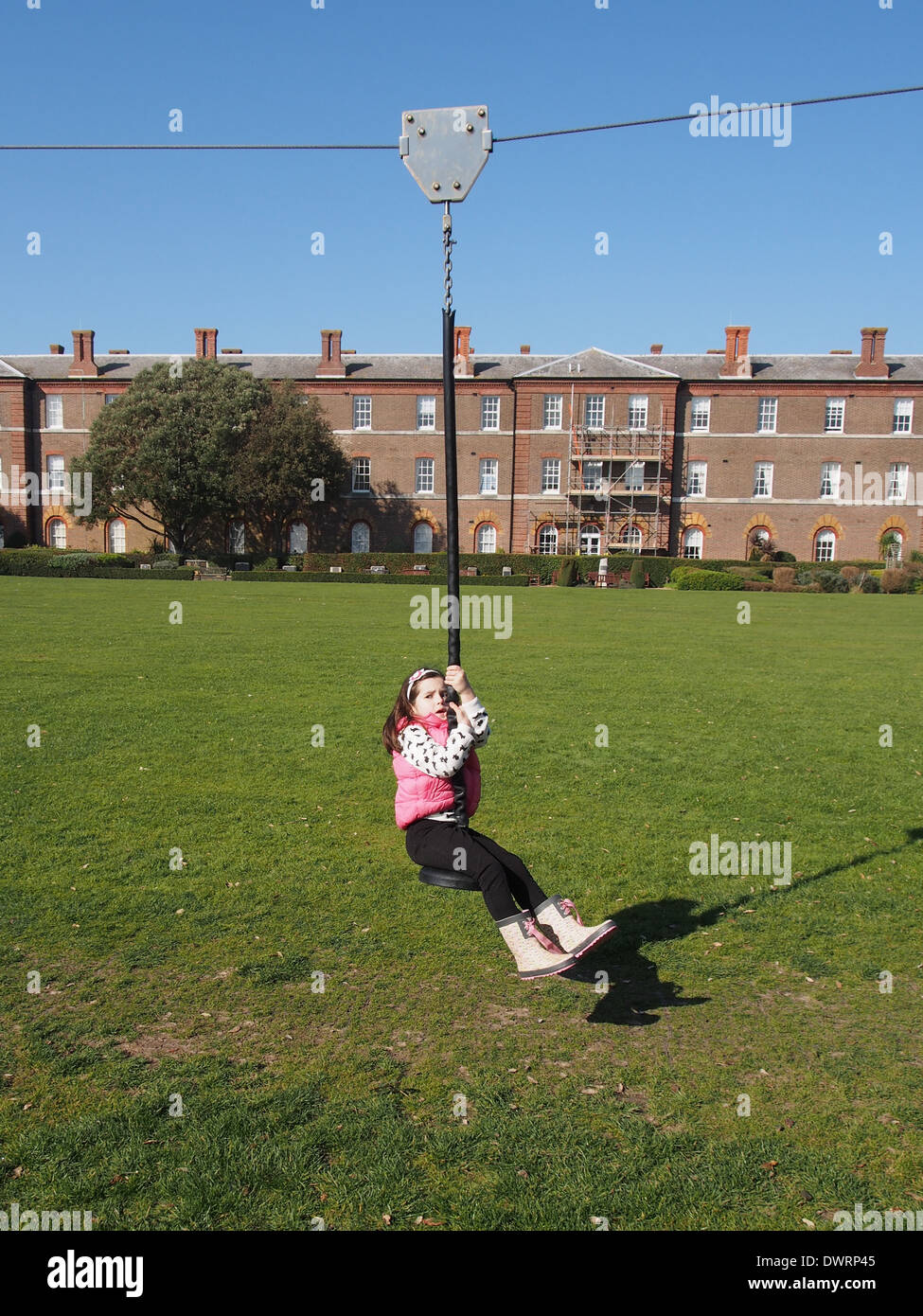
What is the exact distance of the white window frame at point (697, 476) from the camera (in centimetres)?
5669

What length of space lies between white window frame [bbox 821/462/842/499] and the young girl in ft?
185

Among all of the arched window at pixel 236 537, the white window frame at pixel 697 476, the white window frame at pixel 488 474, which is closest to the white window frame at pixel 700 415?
the white window frame at pixel 697 476

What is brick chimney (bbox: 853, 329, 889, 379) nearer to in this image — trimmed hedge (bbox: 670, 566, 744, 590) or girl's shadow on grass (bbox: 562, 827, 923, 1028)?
trimmed hedge (bbox: 670, 566, 744, 590)

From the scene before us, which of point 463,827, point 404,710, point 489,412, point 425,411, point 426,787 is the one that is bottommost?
point 463,827

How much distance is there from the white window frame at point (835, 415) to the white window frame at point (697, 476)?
7422 millimetres

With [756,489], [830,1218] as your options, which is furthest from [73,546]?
[830,1218]

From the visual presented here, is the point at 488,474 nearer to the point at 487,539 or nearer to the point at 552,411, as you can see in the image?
the point at 487,539

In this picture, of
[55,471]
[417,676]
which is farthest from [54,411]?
[417,676]

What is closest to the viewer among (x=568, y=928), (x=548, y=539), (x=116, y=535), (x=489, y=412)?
(x=568, y=928)

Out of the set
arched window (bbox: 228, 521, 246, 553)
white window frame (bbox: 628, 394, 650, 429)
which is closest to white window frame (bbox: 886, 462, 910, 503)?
white window frame (bbox: 628, 394, 650, 429)

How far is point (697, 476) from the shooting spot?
56750 millimetres

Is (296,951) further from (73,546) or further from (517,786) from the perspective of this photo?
(73,546)

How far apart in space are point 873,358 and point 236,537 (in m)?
38.5
